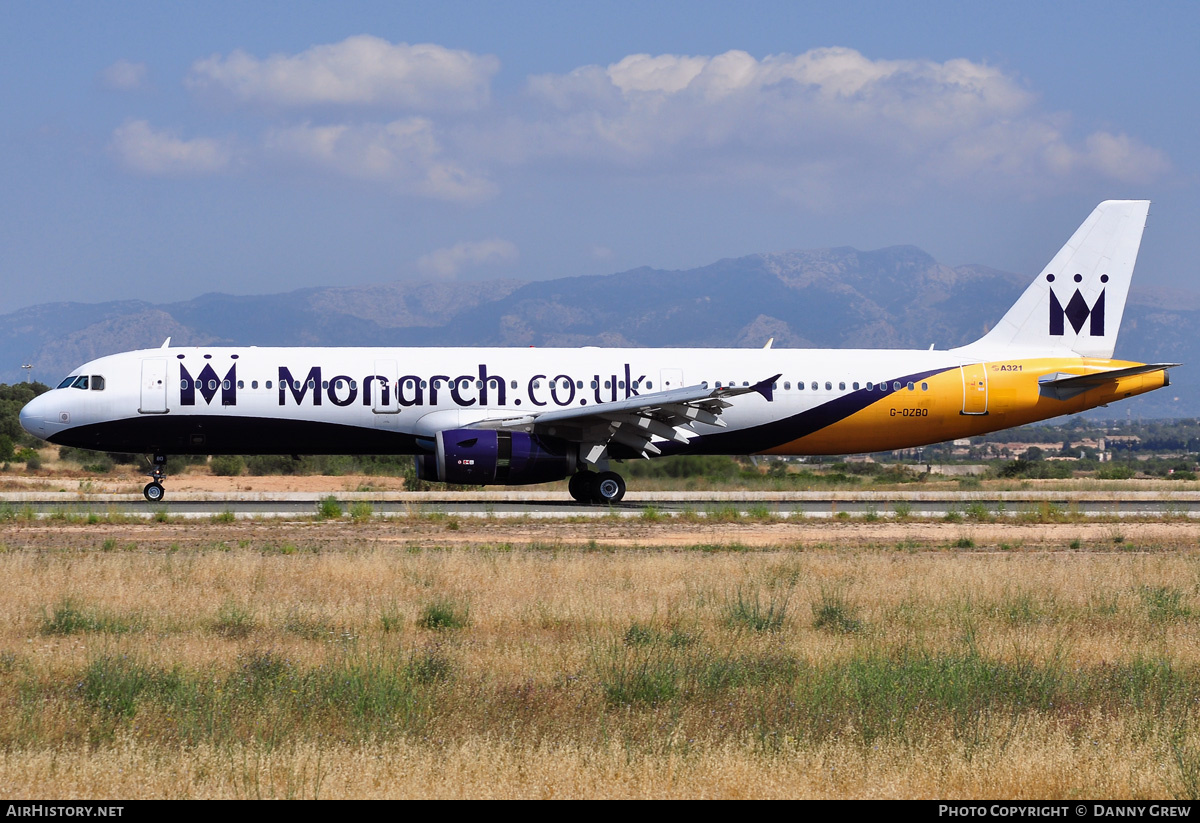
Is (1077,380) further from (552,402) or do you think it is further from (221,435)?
(221,435)

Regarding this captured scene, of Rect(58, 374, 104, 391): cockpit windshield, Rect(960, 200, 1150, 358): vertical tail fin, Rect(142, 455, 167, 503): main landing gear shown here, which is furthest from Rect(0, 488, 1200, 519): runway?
Rect(960, 200, 1150, 358): vertical tail fin

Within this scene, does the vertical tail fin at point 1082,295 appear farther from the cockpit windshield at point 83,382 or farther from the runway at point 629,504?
the cockpit windshield at point 83,382

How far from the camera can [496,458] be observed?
28.0 meters

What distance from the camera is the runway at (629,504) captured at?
91.0 ft

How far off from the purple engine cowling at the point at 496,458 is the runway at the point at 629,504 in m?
0.82

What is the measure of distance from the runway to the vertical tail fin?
4343mm

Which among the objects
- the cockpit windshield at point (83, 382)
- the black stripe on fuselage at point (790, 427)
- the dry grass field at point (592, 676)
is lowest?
the dry grass field at point (592, 676)

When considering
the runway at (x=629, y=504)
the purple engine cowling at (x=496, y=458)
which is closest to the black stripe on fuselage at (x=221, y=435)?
the runway at (x=629, y=504)

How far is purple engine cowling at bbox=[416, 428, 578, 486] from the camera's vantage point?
27.8 meters

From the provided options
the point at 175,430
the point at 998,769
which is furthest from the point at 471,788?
the point at 175,430

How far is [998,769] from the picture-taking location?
26.2 ft

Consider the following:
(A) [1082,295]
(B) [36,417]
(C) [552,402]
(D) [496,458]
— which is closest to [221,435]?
(B) [36,417]

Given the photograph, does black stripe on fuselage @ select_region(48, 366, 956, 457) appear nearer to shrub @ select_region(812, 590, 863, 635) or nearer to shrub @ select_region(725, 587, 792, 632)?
shrub @ select_region(725, 587, 792, 632)

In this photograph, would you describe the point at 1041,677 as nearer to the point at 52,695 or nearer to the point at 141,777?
the point at 141,777
